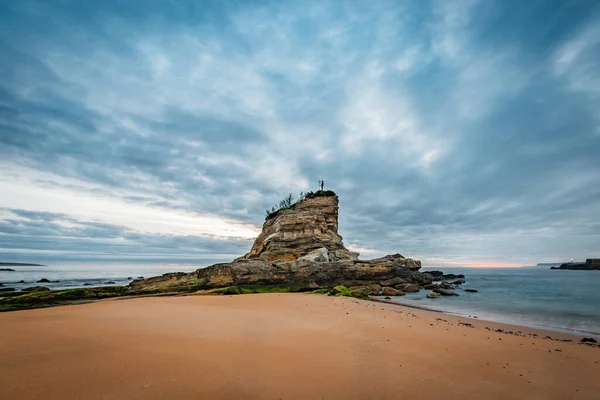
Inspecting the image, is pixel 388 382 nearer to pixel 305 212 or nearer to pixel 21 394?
pixel 21 394

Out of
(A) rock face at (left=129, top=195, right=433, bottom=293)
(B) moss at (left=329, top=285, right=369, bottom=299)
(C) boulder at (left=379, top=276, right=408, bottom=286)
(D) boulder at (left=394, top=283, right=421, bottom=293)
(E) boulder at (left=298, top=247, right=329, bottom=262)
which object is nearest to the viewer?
(B) moss at (left=329, top=285, right=369, bottom=299)

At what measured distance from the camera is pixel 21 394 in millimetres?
4312

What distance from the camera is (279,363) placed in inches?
234

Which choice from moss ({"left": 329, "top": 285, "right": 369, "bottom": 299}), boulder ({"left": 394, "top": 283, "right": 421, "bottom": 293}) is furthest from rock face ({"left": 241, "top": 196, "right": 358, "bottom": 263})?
moss ({"left": 329, "top": 285, "right": 369, "bottom": 299})

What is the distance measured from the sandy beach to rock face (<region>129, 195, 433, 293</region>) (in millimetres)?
16764

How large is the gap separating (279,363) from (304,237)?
3290cm

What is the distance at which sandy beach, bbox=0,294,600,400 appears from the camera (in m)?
4.74

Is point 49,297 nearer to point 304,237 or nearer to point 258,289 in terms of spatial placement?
point 258,289

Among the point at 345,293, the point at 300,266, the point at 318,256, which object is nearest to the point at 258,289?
the point at 300,266

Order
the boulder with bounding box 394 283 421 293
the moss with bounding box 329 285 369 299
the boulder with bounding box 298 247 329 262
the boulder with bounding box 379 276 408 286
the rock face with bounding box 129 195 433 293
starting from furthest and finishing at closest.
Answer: the boulder with bounding box 379 276 408 286 → the boulder with bounding box 298 247 329 262 → the boulder with bounding box 394 283 421 293 → the rock face with bounding box 129 195 433 293 → the moss with bounding box 329 285 369 299

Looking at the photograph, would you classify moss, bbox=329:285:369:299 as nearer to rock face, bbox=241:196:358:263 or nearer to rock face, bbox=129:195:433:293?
rock face, bbox=129:195:433:293

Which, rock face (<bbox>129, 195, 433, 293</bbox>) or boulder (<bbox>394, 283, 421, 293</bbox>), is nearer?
rock face (<bbox>129, 195, 433, 293</bbox>)

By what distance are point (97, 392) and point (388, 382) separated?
4996 mm

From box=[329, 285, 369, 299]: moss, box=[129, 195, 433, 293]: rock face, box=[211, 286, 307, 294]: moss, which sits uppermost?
box=[129, 195, 433, 293]: rock face
